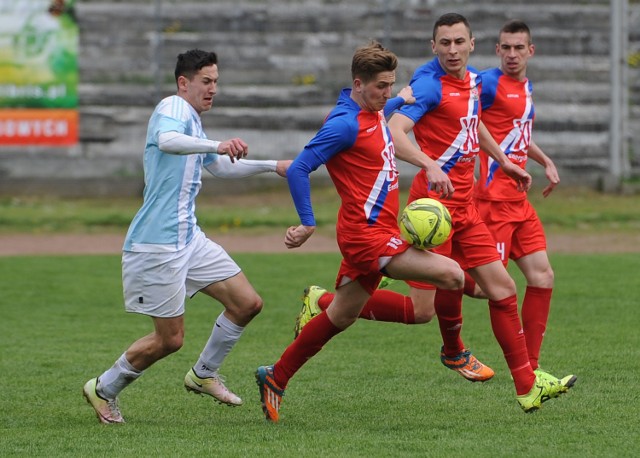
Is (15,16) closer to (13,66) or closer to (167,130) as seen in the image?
(13,66)

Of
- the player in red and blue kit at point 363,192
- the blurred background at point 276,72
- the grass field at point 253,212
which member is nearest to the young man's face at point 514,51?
the player in red and blue kit at point 363,192

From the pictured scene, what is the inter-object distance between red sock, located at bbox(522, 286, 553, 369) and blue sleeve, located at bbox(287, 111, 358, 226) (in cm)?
201

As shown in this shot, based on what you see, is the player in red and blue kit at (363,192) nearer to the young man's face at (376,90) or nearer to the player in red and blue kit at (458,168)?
the young man's face at (376,90)

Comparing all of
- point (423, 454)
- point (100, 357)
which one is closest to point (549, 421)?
point (423, 454)

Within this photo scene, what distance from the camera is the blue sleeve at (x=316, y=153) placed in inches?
239

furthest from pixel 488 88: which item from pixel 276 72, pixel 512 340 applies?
pixel 276 72

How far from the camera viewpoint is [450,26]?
700 cm

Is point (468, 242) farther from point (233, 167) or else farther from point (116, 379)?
point (116, 379)

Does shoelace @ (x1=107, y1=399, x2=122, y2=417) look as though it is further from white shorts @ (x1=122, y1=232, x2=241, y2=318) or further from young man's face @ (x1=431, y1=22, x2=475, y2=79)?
young man's face @ (x1=431, y1=22, x2=475, y2=79)

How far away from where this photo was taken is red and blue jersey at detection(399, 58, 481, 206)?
704cm

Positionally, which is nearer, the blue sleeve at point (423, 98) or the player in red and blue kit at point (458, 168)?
the player in red and blue kit at point (458, 168)

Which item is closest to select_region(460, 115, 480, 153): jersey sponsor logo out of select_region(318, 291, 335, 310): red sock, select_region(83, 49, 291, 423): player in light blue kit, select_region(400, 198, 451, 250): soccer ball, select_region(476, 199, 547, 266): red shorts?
select_region(476, 199, 547, 266): red shorts

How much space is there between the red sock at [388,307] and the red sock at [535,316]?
27.8 inches

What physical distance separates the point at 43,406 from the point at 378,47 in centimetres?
275
